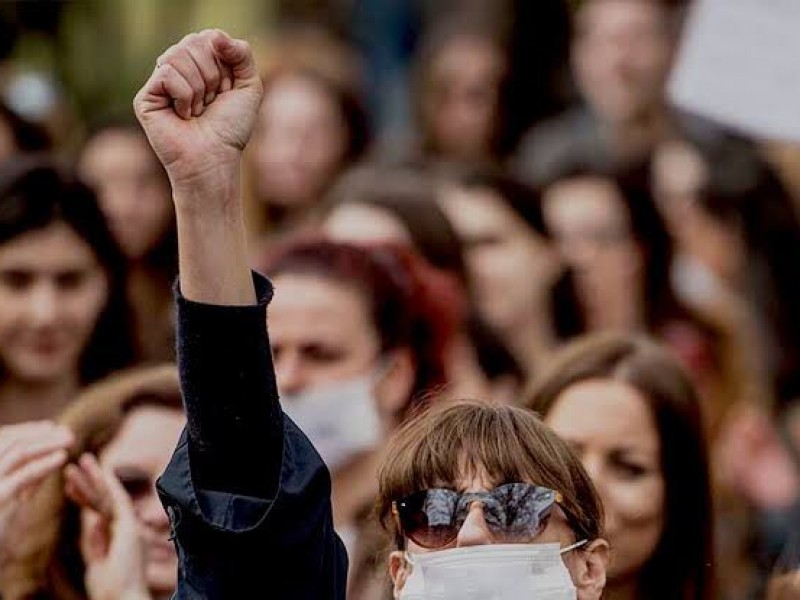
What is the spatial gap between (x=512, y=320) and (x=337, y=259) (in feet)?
7.20

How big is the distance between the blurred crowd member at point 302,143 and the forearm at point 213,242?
684cm

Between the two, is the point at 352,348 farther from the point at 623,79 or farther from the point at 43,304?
the point at 623,79

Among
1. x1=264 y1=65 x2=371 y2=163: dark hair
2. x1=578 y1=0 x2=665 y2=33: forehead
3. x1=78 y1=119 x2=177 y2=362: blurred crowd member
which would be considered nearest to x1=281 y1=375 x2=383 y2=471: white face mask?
x1=78 y1=119 x2=177 y2=362: blurred crowd member

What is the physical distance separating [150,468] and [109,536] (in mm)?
268

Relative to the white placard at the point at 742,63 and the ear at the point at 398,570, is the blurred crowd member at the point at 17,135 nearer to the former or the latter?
the white placard at the point at 742,63

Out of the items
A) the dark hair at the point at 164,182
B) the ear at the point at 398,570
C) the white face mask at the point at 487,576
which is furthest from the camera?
the dark hair at the point at 164,182

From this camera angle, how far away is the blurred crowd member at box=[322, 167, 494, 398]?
26.6 feet

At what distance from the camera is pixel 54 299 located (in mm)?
7582

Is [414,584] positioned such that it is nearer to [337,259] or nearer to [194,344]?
[194,344]

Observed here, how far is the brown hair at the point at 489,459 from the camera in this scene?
4590mm

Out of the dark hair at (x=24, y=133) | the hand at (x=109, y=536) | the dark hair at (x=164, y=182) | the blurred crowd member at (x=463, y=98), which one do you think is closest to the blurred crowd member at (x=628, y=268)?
the dark hair at (x=164, y=182)

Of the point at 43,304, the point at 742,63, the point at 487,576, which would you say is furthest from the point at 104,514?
the point at 742,63

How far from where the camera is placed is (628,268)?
32.5ft

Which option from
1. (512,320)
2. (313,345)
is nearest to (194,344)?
(313,345)
